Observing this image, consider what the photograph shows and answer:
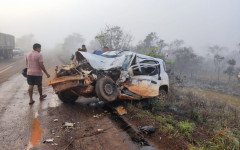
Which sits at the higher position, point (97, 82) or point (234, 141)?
point (97, 82)

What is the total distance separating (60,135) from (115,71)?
2.56 metres

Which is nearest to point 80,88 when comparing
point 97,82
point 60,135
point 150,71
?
point 97,82

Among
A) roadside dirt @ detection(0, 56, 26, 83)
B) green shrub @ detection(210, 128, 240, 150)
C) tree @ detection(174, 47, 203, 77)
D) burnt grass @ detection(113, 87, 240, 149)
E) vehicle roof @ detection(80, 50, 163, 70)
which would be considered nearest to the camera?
green shrub @ detection(210, 128, 240, 150)

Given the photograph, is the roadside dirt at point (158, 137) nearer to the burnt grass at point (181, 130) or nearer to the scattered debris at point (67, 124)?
the burnt grass at point (181, 130)

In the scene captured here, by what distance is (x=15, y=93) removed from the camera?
22.2 feet

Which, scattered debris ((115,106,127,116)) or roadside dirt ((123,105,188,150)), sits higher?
scattered debris ((115,106,127,116))

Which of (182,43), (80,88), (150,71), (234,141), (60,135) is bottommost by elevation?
(60,135)

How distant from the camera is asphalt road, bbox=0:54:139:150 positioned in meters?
3.21

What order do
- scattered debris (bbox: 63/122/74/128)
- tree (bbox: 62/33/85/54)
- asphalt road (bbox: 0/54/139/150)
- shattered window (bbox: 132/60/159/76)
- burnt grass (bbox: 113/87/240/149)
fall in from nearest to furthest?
burnt grass (bbox: 113/87/240/149) < asphalt road (bbox: 0/54/139/150) < scattered debris (bbox: 63/122/74/128) < shattered window (bbox: 132/60/159/76) < tree (bbox: 62/33/85/54)

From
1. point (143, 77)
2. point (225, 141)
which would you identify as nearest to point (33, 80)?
point (143, 77)

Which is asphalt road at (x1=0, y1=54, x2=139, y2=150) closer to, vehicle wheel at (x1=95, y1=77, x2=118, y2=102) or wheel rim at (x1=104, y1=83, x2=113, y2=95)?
vehicle wheel at (x1=95, y1=77, x2=118, y2=102)

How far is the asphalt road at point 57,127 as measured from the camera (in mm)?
3207

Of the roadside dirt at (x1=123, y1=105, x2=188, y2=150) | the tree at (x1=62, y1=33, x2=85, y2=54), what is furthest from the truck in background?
the tree at (x1=62, y1=33, x2=85, y2=54)

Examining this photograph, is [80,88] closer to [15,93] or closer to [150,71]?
[150,71]
